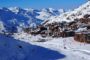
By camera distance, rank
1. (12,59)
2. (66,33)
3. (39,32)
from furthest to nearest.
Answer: (39,32), (66,33), (12,59)

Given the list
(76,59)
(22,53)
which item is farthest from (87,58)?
(22,53)

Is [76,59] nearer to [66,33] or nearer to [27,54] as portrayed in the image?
[27,54]

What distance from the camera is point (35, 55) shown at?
35.6 metres

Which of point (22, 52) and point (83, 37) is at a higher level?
point (83, 37)

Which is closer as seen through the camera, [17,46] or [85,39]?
[17,46]

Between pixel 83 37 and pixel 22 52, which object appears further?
pixel 83 37

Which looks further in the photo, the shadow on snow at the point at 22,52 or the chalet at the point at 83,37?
the chalet at the point at 83,37

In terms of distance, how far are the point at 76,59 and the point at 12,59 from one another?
8004 millimetres

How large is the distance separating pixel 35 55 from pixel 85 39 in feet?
154

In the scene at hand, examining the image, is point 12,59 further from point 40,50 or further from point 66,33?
point 66,33

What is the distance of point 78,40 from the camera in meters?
83.7

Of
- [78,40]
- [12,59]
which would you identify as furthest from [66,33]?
[12,59]

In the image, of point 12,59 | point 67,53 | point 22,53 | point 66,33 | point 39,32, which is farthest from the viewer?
point 39,32

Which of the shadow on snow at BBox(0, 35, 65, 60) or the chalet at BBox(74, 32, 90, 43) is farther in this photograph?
the chalet at BBox(74, 32, 90, 43)
